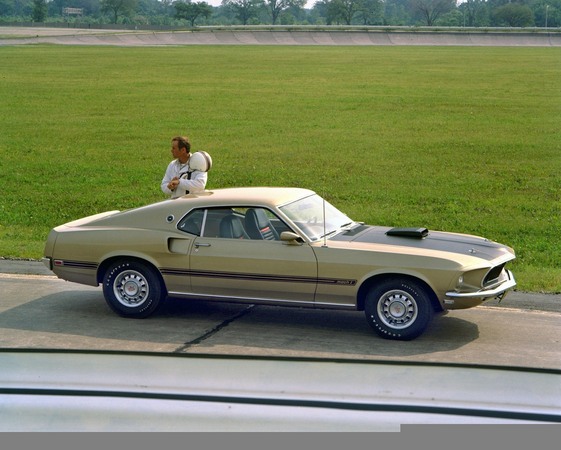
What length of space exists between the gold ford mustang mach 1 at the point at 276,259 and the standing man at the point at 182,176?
25.0 inches

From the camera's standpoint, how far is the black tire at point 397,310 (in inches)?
311

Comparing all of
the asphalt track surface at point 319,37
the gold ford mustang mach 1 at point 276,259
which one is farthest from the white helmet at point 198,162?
the asphalt track surface at point 319,37

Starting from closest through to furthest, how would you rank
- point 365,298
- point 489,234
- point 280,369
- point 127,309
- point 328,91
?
point 280,369 < point 365,298 < point 127,309 < point 489,234 < point 328,91

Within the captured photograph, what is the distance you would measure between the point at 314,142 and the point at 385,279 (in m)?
16.9

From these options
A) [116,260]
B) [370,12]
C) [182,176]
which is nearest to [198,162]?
[182,176]

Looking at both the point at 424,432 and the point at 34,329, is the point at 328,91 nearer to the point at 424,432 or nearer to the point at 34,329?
the point at 34,329

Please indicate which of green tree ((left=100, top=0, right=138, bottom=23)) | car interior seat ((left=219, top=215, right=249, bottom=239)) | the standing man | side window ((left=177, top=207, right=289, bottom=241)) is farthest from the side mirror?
green tree ((left=100, top=0, right=138, bottom=23))

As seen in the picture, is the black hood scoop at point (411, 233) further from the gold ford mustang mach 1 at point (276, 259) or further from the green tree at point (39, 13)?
the green tree at point (39, 13)

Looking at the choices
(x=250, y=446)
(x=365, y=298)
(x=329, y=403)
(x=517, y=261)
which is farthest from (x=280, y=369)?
(x=517, y=261)

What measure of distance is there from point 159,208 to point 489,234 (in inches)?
291

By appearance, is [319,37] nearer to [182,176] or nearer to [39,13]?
[39,13]

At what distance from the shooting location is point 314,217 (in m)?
8.75

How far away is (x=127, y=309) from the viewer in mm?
8859

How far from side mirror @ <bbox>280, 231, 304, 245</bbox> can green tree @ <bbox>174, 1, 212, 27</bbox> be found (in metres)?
142
